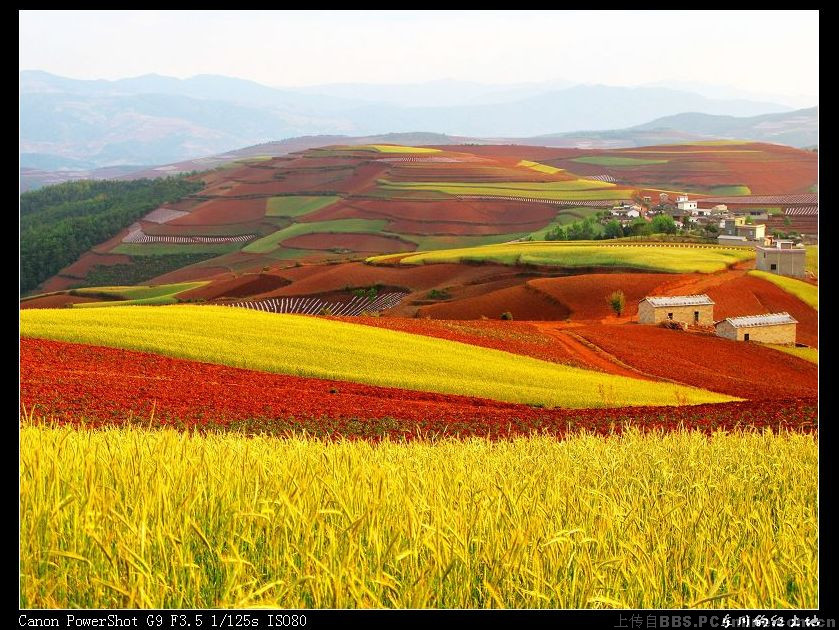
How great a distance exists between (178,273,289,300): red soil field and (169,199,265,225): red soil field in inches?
2631

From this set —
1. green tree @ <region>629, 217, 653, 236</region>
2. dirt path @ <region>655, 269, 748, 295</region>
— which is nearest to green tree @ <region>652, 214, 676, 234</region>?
green tree @ <region>629, 217, 653, 236</region>

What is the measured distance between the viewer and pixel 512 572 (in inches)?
148

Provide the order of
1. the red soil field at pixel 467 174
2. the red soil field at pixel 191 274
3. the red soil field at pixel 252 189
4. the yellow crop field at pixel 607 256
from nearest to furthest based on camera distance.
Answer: the yellow crop field at pixel 607 256 < the red soil field at pixel 191 274 < the red soil field at pixel 467 174 < the red soil field at pixel 252 189

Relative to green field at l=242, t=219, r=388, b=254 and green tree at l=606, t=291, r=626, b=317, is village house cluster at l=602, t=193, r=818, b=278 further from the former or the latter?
green field at l=242, t=219, r=388, b=254

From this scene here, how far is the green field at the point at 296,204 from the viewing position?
171 meters

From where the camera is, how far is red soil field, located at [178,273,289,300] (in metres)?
96.1

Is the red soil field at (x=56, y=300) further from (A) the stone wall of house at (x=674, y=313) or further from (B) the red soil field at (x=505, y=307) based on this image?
(A) the stone wall of house at (x=674, y=313)

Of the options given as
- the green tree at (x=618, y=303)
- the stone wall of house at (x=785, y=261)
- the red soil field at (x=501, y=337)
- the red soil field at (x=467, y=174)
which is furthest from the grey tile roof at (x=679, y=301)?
the red soil field at (x=467, y=174)

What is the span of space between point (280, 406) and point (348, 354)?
37.6 feet

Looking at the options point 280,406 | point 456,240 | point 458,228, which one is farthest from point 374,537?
point 458,228

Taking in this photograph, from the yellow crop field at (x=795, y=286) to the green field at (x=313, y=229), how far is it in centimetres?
8300

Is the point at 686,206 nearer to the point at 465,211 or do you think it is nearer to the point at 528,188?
the point at 465,211
